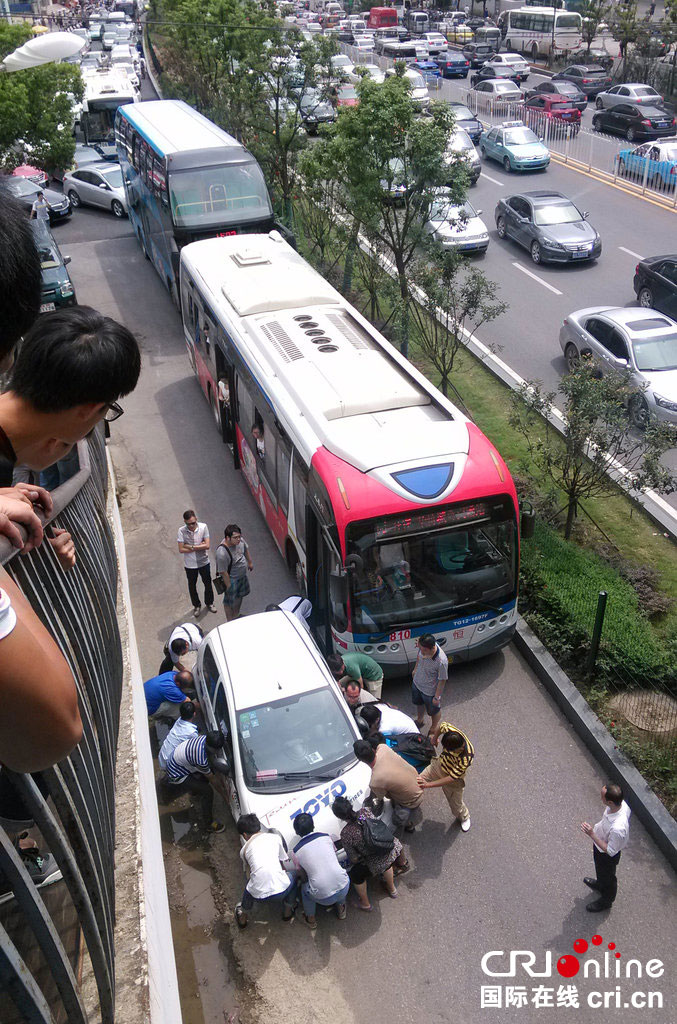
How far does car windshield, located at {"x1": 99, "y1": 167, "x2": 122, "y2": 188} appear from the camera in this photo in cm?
2817

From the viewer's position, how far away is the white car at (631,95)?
121ft

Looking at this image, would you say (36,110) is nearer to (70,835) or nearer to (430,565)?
(430,565)

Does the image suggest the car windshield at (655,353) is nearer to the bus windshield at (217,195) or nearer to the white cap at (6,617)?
the bus windshield at (217,195)

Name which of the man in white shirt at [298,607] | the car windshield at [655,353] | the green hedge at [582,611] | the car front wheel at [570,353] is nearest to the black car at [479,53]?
the car front wheel at [570,353]

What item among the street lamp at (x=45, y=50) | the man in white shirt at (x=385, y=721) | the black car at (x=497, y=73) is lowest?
the black car at (x=497, y=73)

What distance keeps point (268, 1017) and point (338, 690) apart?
273cm

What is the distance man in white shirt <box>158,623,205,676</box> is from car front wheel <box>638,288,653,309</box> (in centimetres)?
1417

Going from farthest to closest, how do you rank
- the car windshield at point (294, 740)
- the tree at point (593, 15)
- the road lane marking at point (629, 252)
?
the tree at point (593, 15) < the road lane marking at point (629, 252) < the car windshield at point (294, 740)

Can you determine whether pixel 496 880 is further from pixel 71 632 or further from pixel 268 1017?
pixel 71 632

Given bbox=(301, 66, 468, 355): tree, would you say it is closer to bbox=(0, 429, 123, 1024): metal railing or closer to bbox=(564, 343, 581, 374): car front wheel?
bbox=(564, 343, 581, 374): car front wheel

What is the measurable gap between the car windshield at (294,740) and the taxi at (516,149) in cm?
2769

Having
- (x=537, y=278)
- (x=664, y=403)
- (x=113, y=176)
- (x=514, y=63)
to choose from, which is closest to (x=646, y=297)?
(x=537, y=278)

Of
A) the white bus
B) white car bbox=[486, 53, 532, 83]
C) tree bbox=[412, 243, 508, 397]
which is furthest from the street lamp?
the white bus

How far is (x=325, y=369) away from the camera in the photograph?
11266mm
